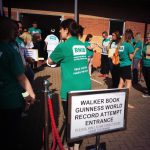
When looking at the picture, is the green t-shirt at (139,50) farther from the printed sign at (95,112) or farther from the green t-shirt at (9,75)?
the green t-shirt at (9,75)

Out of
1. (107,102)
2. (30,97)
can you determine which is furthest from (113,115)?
(30,97)

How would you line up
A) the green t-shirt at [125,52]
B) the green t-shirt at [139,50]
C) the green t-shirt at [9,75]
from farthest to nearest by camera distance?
the green t-shirt at [139,50], the green t-shirt at [125,52], the green t-shirt at [9,75]

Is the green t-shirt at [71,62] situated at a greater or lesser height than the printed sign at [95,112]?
greater

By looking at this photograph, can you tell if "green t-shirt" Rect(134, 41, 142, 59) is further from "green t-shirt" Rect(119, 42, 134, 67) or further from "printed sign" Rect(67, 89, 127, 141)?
"printed sign" Rect(67, 89, 127, 141)

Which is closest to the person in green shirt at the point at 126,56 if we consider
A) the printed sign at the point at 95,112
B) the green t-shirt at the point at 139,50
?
the green t-shirt at the point at 139,50

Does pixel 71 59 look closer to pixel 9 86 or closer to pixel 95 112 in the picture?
pixel 95 112

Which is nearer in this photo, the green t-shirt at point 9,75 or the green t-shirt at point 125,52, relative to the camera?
the green t-shirt at point 9,75

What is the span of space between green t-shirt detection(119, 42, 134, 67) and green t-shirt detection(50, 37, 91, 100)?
3284mm

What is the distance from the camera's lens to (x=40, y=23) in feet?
54.3

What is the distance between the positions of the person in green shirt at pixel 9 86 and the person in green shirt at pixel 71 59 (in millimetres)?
703

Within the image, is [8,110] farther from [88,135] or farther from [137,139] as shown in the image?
[137,139]

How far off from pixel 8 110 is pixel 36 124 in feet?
7.64

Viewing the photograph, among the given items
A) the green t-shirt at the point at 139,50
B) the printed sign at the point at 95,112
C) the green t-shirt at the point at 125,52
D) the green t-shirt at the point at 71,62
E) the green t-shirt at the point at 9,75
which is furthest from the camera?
the green t-shirt at the point at 139,50

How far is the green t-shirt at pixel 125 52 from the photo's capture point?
6621mm
